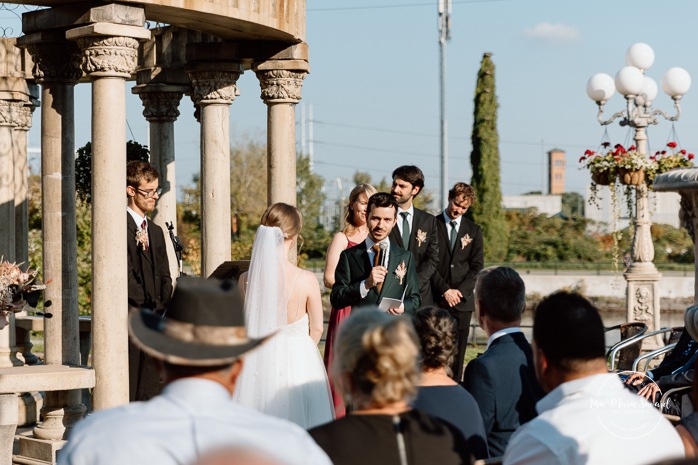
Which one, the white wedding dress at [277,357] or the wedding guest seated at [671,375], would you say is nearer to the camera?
the wedding guest seated at [671,375]

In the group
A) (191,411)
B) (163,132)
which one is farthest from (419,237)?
(191,411)

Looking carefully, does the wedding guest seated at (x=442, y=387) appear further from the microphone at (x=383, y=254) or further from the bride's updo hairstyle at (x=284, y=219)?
the microphone at (x=383, y=254)

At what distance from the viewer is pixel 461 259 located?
386 inches

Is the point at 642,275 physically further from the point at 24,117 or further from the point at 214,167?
the point at 24,117

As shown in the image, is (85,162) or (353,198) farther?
(85,162)

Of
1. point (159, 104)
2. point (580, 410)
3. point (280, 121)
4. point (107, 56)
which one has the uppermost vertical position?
point (159, 104)

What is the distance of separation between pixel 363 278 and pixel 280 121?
9.28 ft

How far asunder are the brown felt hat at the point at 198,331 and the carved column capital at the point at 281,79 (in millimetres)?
7162

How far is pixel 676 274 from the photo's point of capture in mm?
44562

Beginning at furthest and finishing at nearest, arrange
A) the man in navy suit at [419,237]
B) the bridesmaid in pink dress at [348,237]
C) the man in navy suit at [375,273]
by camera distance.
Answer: the man in navy suit at [419,237] < the bridesmaid in pink dress at [348,237] < the man in navy suit at [375,273]

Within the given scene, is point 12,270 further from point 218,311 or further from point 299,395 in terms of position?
point 218,311

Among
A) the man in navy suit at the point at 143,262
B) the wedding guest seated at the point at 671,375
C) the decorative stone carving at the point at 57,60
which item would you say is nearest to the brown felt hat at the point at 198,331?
the wedding guest seated at the point at 671,375

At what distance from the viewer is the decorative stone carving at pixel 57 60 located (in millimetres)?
8789

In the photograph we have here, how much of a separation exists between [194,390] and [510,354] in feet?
7.77
